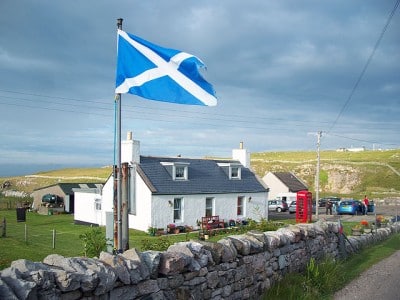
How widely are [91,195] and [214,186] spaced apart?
1016cm

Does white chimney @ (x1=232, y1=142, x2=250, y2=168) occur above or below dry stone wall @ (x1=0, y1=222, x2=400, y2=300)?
above

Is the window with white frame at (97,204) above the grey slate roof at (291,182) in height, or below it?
below

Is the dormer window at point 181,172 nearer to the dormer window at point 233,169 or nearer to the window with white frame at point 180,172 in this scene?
the window with white frame at point 180,172

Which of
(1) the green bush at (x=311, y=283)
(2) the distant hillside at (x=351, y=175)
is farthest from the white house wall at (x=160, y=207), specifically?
(2) the distant hillside at (x=351, y=175)

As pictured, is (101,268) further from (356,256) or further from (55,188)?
(55,188)

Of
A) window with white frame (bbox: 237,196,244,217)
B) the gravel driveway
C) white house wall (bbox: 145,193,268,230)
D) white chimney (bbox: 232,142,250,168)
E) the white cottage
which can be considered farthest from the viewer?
white chimney (bbox: 232,142,250,168)

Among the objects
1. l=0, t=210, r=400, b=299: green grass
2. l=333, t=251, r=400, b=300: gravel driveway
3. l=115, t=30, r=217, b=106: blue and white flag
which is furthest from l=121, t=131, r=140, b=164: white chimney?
l=115, t=30, r=217, b=106: blue and white flag

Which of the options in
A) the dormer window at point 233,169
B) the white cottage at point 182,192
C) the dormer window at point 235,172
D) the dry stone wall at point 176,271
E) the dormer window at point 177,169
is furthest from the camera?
the dormer window at point 235,172

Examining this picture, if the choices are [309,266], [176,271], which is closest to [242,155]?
[309,266]

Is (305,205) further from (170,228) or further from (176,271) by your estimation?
(176,271)

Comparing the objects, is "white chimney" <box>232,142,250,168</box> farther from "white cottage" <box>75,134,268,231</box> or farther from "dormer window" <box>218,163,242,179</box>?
"dormer window" <box>218,163,242,179</box>

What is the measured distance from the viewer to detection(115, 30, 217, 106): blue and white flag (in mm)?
7902

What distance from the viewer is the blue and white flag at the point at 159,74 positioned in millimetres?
7902

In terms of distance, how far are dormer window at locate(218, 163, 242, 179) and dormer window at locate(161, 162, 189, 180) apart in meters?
4.58
